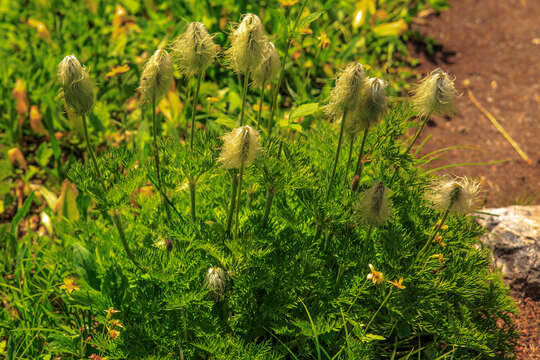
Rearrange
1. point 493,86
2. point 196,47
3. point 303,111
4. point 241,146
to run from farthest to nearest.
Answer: point 493,86, point 303,111, point 196,47, point 241,146

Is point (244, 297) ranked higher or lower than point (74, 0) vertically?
lower

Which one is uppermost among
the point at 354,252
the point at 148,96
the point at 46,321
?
the point at 148,96

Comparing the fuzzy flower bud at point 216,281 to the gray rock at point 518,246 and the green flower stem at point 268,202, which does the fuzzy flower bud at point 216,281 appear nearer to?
the green flower stem at point 268,202

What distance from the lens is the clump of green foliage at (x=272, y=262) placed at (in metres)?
1.52

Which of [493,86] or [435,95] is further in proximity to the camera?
[493,86]

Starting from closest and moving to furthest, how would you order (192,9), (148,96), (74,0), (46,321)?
(148,96) → (46,321) → (192,9) → (74,0)

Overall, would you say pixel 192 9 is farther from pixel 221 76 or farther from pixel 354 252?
pixel 354 252

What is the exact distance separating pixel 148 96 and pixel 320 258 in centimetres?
79

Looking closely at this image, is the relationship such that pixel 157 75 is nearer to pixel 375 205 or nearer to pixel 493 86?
pixel 375 205

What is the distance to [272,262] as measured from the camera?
1.66 meters

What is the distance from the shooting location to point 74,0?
11.5 ft

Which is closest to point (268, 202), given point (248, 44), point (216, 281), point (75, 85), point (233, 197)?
point (233, 197)

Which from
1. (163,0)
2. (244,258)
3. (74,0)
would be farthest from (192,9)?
(244,258)

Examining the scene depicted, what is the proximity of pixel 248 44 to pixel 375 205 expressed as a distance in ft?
1.80
